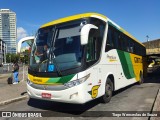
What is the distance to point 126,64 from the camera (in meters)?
13.2

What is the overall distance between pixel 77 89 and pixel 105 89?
2.20 metres

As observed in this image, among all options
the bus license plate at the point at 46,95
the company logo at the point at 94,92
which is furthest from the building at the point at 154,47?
Result: the bus license plate at the point at 46,95

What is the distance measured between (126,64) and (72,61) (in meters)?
5.88

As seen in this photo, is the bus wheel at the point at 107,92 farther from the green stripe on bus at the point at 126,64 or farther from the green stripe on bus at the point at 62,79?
the green stripe on bus at the point at 62,79

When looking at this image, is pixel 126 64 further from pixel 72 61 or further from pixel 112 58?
pixel 72 61

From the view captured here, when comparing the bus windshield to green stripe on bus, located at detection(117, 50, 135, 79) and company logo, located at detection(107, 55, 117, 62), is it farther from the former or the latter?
green stripe on bus, located at detection(117, 50, 135, 79)

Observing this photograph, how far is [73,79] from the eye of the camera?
7.77 meters

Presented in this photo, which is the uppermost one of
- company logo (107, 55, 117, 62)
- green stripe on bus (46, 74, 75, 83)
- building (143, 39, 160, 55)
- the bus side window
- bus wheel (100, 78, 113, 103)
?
building (143, 39, 160, 55)

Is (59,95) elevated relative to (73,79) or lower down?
lower down

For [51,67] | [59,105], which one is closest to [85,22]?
[51,67]

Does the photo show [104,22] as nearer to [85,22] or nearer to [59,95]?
[85,22]

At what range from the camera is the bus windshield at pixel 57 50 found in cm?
800

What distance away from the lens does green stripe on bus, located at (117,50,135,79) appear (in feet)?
40.3

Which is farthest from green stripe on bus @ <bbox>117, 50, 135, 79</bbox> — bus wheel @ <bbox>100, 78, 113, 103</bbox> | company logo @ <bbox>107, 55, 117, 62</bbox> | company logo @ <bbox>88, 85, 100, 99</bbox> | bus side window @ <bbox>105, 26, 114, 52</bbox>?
company logo @ <bbox>88, 85, 100, 99</bbox>
